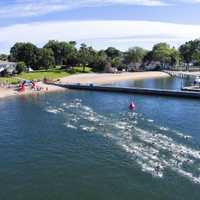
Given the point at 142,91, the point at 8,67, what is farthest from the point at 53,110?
the point at 8,67

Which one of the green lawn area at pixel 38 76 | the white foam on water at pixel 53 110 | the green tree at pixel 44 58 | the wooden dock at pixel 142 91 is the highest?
the green tree at pixel 44 58

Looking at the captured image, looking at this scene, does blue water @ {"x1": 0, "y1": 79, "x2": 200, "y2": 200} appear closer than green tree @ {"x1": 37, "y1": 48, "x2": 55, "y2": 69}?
Yes

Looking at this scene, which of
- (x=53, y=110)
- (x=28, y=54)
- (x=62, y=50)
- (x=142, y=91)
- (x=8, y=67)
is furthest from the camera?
(x=62, y=50)

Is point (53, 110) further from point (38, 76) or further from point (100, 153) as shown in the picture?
point (38, 76)

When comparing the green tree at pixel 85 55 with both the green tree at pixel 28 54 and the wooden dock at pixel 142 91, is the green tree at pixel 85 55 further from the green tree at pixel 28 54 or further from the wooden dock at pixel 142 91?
the wooden dock at pixel 142 91

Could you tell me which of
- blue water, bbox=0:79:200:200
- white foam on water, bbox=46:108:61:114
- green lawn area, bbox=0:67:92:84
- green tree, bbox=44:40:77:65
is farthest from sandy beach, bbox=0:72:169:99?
blue water, bbox=0:79:200:200

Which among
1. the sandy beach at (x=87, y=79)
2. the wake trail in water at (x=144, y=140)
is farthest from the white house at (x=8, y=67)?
the wake trail in water at (x=144, y=140)

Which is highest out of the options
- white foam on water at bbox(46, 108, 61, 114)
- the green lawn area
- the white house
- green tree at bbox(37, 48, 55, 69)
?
green tree at bbox(37, 48, 55, 69)

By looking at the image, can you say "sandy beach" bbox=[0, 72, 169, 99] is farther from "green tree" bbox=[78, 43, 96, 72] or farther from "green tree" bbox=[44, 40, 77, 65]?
"green tree" bbox=[44, 40, 77, 65]
